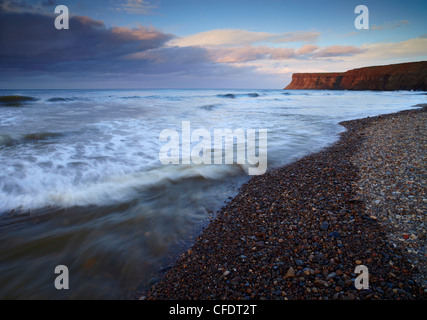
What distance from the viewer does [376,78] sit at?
9000 centimetres

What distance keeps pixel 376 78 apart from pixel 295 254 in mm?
116982

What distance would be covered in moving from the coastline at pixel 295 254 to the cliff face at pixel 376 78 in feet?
321

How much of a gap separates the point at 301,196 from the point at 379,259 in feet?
5.00

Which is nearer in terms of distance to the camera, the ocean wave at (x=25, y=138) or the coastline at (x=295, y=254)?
the coastline at (x=295, y=254)

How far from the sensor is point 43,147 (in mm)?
7699

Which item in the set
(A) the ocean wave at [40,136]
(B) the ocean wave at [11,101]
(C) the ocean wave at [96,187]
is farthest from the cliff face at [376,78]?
(B) the ocean wave at [11,101]

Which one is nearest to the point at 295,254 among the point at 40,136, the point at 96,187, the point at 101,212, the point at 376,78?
the point at 101,212

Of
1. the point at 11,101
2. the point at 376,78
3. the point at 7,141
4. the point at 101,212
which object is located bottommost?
the point at 101,212

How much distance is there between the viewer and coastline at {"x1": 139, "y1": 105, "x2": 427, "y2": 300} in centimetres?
197

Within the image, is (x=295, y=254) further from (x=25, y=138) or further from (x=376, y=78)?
(x=376, y=78)

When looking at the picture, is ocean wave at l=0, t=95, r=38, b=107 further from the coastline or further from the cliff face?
the cliff face

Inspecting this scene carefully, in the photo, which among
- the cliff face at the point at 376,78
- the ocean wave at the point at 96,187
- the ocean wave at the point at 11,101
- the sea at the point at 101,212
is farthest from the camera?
the cliff face at the point at 376,78

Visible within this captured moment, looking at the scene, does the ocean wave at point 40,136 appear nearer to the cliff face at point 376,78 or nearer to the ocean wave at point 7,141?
the ocean wave at point 7,141

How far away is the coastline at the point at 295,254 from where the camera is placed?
197 centimetres
